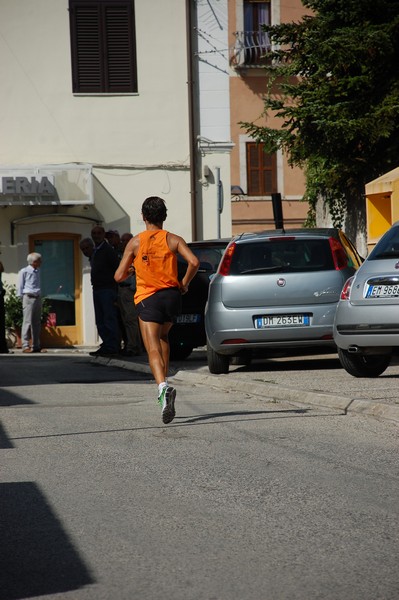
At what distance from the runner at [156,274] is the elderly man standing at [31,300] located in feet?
44.8

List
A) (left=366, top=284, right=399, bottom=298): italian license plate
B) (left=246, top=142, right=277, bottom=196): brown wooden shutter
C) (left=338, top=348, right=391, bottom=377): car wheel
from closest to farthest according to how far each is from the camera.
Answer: (left=366, top=284, right=399, bottom=298): italian license plate → (left=338, top=348, right=391, bottom=377): car wheel → (left=246, top=142, right=277, bottom=196): brown wooden shutter

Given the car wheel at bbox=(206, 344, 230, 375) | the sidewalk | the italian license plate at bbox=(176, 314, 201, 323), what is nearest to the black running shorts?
the sidewalk

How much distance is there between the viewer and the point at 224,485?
7.00 metres

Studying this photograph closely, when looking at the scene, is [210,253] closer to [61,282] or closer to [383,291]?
[383,291]

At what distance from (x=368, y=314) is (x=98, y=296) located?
277 inches

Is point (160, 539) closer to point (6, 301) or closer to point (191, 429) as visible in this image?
point (191, 429)

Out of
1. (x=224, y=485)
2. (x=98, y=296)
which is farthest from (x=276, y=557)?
(x=98, y=296)

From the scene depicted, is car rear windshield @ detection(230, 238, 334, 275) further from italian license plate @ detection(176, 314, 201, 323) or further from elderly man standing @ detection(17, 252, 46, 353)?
elderly man standing @ detection(17, 252, 46, 353)

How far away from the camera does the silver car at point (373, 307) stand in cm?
1215

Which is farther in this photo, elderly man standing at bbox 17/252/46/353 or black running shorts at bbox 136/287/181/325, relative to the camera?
elderly man standing at bbox 17/252/46/353

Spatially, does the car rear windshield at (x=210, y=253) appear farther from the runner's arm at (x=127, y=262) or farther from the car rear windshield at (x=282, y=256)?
the runner's arm at (x=127, y=262)

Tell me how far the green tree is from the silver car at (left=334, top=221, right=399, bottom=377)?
781 cm

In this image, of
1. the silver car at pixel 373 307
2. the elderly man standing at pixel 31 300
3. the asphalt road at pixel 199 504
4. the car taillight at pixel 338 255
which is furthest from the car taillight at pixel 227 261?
the elderly man standing at pixel 31 300

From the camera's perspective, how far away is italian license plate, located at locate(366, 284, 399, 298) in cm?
1213
